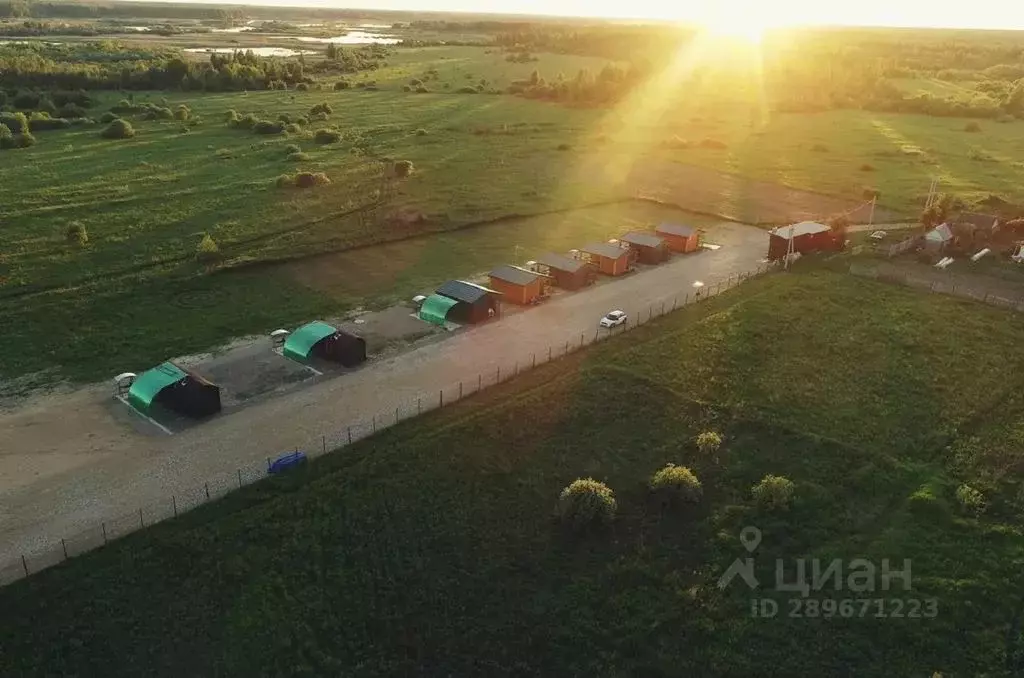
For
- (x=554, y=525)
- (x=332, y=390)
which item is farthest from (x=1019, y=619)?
(x=332, y=390)

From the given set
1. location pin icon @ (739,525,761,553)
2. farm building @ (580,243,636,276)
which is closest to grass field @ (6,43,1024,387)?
farm building @ (580,243,636,276)

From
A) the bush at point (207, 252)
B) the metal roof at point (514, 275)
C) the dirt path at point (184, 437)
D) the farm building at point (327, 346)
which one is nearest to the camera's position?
the dirt path at point (184, 437)

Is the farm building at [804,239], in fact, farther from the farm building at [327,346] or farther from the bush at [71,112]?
the bush at [71,112]

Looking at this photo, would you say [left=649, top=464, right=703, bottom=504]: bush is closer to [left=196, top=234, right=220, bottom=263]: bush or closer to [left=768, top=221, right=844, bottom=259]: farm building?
[left=768, top=221, right=844, bottom=259]: farm building

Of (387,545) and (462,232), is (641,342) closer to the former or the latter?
(387,545)

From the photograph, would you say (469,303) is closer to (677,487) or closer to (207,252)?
(677,487)

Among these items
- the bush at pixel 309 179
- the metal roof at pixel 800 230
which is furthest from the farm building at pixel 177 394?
the metal roof at pixel 800 230
